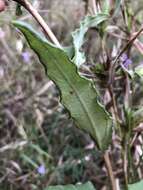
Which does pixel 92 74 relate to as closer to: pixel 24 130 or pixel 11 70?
pixel 24 130

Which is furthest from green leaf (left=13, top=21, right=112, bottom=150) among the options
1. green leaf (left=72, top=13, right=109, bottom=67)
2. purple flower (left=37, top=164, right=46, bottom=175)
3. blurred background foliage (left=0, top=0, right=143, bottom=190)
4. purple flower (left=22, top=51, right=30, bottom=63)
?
purple flower (left=22, top=51, right=30, bottom=63)

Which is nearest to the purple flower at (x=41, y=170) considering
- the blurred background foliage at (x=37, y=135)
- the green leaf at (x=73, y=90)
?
the blurred background foliage at (x=37, y=135)

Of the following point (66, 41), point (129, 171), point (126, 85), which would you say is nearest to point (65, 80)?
point (129, 171)

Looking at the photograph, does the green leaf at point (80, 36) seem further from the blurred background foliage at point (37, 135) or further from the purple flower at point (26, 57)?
the purple flower at point (26, 57)

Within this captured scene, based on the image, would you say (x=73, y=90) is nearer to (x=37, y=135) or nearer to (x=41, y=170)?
(x=41, y=170)

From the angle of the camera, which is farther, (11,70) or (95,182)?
(11,70)

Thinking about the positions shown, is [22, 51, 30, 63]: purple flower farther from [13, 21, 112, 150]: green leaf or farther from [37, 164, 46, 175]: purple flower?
[13, 21, 112, 150]: green leaf

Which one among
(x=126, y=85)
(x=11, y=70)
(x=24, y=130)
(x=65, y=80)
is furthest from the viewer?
(x=11, y=70)
